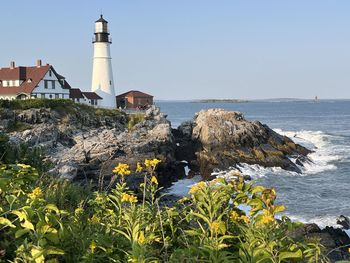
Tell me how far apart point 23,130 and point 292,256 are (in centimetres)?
2784

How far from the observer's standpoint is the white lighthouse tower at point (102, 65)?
56531 mm

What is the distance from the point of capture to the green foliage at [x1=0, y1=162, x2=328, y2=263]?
2.59m

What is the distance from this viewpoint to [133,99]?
236ft

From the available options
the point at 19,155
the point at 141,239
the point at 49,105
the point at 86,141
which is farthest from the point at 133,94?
the point at 141,239

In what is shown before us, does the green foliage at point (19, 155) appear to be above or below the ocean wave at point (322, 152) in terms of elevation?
above

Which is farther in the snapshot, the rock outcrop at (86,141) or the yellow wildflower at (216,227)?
the rock outcrop at (86,141)

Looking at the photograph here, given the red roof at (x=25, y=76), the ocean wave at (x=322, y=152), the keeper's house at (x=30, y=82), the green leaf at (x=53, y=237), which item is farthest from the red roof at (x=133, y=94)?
the green leaf at (x=53, y=237)

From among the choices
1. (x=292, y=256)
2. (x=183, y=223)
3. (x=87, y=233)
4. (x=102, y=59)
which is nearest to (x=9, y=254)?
(x=87, y=233)

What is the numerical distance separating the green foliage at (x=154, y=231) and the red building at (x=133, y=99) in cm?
6781

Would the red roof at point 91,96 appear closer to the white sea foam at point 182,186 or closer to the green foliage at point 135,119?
the green foliage at point 135,119

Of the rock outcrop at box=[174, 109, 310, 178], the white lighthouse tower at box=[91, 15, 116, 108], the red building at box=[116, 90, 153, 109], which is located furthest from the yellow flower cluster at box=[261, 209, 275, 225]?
the red building at box=[116, 90, 153, 109]

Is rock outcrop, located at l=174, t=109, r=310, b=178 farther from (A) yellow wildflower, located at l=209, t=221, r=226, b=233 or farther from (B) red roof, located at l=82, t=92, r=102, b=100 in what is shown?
(A) yellow wildflower, located at l=209, t=221, r=226, b=233

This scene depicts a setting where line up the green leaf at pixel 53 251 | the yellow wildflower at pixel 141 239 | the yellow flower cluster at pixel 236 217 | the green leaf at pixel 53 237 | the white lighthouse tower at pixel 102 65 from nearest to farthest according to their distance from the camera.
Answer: the green leaf at pixel 53 251, the green leaf at pixel 53 237, the yellow wildflower at pixel 141 239, the yellow flower cluster at pixel 236 217, the white lighthouse tower at pixel 102 65

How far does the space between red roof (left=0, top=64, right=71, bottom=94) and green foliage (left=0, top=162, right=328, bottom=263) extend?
50210 mm
